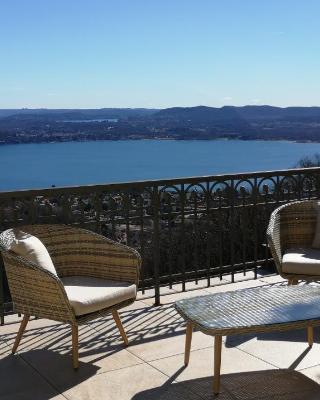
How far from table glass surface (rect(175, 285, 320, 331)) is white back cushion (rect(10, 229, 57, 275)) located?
0.92 meters

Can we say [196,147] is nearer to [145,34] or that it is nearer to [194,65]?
[194,65]

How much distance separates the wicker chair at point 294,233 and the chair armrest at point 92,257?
43.8 inches

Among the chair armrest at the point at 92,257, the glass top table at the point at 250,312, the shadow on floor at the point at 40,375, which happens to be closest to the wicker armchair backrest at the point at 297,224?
the glass top table at the point at 250,312

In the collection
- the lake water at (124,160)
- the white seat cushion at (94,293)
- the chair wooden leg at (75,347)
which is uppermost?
the white seat cushion at (94,293)

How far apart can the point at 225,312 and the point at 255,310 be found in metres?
0.16

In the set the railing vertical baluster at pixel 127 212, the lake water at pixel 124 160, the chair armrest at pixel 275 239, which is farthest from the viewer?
the lake water at pixel 124 160

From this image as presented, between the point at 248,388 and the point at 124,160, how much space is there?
126ft

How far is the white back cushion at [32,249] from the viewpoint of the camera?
3.70m

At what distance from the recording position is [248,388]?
10.6ft

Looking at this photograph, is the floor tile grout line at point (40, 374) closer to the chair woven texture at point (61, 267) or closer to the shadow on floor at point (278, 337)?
the chair woven texture at point (61, 267)

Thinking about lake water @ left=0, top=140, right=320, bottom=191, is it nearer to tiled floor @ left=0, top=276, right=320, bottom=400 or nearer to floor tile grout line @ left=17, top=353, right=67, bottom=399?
tiled floor @ left=0, top=276, right=320, bottom=400

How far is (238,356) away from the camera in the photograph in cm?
369

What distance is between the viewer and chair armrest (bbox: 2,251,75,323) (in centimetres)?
344

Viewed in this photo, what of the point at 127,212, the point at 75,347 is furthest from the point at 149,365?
the point at 127,212
